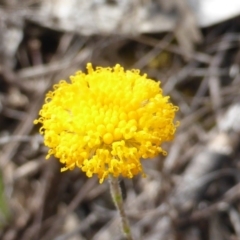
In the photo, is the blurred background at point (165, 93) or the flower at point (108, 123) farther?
the blurred background at point (165, 93)

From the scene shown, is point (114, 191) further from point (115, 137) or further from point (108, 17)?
point (108, 17)

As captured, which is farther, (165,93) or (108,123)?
(165,93)

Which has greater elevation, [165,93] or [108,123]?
[165,93]

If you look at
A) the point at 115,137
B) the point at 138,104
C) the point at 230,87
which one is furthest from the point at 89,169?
the point at 230,87

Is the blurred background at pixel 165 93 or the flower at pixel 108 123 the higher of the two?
the blurred background at pixel 165 93
